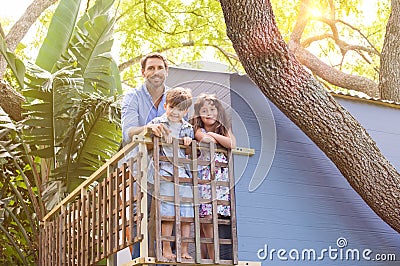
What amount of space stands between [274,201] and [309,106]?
845 mm

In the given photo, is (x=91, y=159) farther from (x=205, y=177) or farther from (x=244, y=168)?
(x=205, y=177)

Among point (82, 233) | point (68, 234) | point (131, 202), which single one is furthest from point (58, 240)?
point (131, 202)

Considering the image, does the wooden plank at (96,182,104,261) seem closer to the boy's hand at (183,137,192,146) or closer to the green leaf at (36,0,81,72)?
the boy's hand at (183,137,192,146)

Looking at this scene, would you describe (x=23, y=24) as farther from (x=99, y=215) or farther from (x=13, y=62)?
(x=99, y=215)

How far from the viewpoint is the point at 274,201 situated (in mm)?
5527

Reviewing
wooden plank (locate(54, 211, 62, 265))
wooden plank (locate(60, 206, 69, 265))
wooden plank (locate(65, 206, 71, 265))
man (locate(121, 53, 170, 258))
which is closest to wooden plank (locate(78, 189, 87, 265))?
wooden plank (locate(65, 206, 71, 265))

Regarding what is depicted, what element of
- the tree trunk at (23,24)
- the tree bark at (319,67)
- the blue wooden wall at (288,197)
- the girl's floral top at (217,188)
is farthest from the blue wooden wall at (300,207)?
the tree trunk at (23,24)

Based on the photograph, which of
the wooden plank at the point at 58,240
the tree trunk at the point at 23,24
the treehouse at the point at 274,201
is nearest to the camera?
the treehouse at the point at 274,201

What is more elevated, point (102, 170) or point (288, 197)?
point (102, 170)

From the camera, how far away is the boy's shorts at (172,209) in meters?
4.08

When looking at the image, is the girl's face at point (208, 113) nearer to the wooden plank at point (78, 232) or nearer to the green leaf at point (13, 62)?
the wooden plank at point (78, 232)

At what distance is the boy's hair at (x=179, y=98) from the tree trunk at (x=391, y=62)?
6238 millimetres

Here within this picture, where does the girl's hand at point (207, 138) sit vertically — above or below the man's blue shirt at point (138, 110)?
below

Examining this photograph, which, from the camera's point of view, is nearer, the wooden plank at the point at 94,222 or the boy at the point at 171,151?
the boy at the point at 171,151
